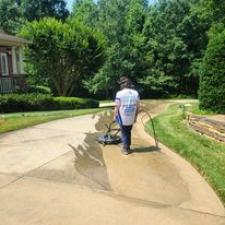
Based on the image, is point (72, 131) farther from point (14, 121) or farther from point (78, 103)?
point (78, 103)

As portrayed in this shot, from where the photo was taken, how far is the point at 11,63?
25.0 meters

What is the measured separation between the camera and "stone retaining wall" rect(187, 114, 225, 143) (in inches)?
379

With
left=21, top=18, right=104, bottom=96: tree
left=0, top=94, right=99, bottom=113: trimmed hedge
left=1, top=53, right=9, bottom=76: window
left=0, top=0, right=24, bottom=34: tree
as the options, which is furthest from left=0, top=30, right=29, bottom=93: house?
left=0, top=0, right=24, bottom=34: tree

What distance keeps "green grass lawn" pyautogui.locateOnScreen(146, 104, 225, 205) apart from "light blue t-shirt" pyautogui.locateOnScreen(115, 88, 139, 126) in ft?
4.57

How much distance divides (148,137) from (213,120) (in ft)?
5.86

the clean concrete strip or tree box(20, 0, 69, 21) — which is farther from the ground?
tree box(20, 0, 69, 21)

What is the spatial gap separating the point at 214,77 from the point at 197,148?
3624 mm

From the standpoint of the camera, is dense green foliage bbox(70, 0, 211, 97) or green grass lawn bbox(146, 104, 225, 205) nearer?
green grass lawn bbox(146, 104, 225, 205)

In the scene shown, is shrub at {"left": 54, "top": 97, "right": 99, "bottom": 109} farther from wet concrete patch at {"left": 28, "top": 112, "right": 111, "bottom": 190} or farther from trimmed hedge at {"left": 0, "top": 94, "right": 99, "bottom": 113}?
wet concrete patch at {"left": 28, "top": 112, "right": 111, "bottom": 190}

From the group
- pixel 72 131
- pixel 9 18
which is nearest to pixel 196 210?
pixel 72 131

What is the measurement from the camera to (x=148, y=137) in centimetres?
998

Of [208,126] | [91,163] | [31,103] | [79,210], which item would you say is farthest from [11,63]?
[79,210]

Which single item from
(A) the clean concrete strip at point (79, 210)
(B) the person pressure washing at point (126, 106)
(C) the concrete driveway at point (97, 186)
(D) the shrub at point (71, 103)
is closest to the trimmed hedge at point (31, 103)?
(D) the shrub at point (71, 103)

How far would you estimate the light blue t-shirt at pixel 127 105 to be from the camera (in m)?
7.80
